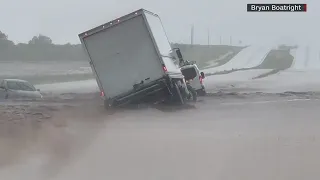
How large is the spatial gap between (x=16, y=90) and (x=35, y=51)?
5424cm

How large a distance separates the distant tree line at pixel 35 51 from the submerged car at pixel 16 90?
43.8m

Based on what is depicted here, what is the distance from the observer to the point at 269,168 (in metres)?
8.45

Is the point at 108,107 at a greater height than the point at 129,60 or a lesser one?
lesser

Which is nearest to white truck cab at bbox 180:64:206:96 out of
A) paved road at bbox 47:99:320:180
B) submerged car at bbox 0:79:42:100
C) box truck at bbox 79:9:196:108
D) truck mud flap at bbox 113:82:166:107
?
box truck at bbox 79:9:196:108

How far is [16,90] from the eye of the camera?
2316 centimetres

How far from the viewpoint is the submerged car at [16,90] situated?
22797 mm

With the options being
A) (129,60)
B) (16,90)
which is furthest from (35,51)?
(129,60)

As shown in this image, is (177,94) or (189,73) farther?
(189,73)

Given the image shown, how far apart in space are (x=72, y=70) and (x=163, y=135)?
174ft

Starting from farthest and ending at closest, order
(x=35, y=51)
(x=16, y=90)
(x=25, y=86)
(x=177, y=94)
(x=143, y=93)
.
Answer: (x=35, y=51) < (x=25, y=86) < (x=16, y=90) < (x=177, y=94) < (x=143, y=93)

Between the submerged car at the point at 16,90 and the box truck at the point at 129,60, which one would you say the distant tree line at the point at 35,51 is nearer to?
the submerged car at the point at 16,90

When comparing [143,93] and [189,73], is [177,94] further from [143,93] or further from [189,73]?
[189,73]

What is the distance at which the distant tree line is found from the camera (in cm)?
7112

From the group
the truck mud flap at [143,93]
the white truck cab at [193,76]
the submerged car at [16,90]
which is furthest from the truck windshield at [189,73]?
the submerged car at [16,90]
